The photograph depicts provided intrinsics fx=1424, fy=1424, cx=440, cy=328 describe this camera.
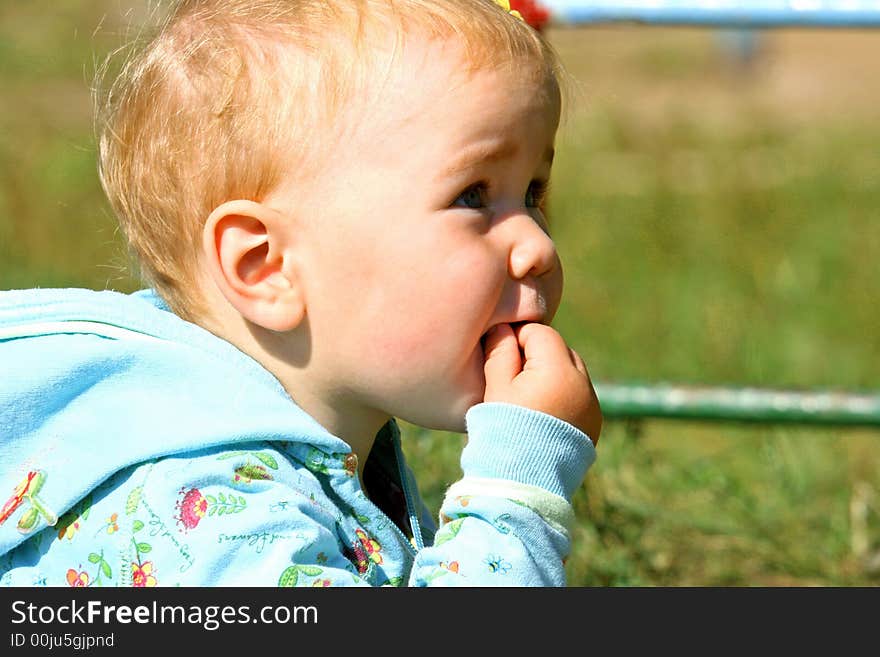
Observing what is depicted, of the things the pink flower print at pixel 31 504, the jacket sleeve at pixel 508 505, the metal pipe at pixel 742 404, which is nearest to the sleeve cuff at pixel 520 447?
the jacket sleeve at pixel 508 505

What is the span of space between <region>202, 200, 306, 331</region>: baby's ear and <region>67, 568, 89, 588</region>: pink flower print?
38cm

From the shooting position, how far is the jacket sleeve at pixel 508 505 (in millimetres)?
1666

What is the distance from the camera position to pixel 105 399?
70.2 inches

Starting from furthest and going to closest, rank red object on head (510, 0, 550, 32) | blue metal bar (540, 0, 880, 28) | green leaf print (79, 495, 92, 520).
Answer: blue metal bar (540, 0, 880, 28) < red object on head (510, 0, 550, 32) < green leaf print (79, 495, 92, 520)

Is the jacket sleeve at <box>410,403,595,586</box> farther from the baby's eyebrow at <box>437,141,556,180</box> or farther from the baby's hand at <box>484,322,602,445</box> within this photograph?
the baby's eyebrow at <box>437,141,556,180</box>

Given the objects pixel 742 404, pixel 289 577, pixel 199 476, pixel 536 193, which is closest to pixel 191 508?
pixel 199 476

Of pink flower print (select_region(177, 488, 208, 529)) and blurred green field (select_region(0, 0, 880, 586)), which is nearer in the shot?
pink flower print (select_region(177, 488, 208, 529))

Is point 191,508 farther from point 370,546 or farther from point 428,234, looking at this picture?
point 428,234

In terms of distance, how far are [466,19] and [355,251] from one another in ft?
1.11

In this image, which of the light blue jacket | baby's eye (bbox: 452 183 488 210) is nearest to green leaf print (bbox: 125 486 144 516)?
the light blue jacket

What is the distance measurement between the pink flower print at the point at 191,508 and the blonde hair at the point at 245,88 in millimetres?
356

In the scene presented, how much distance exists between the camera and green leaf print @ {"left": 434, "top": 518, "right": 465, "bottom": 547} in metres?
1.71

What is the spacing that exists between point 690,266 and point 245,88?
10.7 ft
